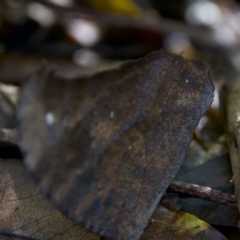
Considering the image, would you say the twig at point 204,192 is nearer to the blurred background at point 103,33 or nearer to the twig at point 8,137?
the twig at point 8,137

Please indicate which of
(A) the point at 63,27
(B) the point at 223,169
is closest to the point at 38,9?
(A) the point at 63,27

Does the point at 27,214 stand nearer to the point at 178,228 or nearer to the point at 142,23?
the point at 178,228

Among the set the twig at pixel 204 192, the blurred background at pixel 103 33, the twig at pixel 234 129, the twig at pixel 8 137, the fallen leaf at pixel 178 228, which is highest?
the twig at pixel 234 129

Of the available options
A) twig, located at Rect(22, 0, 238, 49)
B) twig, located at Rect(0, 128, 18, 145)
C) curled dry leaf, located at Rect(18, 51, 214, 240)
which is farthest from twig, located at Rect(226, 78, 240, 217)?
twig, located at Rect(22, 0, 238, 49)

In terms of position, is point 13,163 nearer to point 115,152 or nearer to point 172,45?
point 115,152

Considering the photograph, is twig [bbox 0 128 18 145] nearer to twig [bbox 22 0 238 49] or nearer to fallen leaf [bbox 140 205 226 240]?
fallen leaf [bbox 140 205 226 240]

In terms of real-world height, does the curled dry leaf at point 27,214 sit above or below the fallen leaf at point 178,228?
below

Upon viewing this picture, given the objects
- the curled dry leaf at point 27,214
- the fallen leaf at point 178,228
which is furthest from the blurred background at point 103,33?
the fallen leaf at point 178,228
